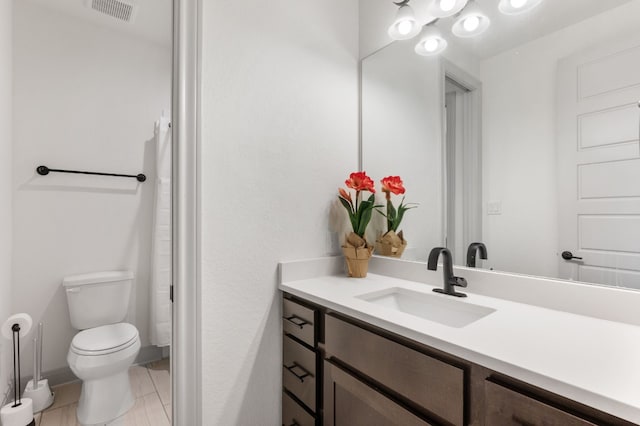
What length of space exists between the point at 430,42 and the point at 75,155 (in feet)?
7.62

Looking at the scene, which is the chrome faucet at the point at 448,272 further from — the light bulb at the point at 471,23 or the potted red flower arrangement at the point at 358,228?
the light bulb at the point at 471,23

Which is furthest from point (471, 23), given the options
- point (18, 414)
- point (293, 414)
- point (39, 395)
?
point (39, 395)

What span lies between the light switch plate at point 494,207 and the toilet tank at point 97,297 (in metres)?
2.26

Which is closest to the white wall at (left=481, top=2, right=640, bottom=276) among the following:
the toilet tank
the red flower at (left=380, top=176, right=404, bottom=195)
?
the red flower at (left=380, top=176, right=404, bottom=195)

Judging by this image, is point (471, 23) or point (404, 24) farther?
point (404, 24)

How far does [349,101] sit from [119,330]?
2.01m

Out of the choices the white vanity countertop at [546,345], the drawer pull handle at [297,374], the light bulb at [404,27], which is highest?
the light bulb at [404,27]

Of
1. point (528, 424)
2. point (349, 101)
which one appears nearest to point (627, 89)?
point (528, 424)

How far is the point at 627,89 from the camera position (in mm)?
871

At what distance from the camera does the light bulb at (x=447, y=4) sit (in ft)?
4.13

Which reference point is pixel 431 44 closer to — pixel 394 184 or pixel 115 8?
pixel 394 184

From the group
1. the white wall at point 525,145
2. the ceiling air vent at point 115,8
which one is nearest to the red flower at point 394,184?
the white wall at point 525,145

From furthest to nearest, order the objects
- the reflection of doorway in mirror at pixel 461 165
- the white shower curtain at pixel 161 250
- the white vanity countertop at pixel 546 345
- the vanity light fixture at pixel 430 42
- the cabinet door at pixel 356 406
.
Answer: the white shower curtain at pixel 161 250 → the vanity light fixture at pixel 430 42 → the reflection of doorway in mirror at pixel 461 165 → the cabinet door at pixel 356 406 → the white vanity countertop at pixel 546 345

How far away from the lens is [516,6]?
1098mm
